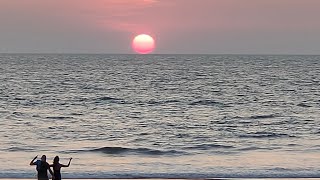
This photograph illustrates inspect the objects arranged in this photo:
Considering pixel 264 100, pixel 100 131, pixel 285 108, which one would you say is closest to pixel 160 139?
pixel 100 131

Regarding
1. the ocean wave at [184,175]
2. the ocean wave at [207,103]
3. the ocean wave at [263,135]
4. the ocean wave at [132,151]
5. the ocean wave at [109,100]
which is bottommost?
the ocean wave at [184,175]

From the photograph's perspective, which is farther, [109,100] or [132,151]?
[109,100]

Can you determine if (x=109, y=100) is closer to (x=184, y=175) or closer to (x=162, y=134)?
(x=162, y=134)

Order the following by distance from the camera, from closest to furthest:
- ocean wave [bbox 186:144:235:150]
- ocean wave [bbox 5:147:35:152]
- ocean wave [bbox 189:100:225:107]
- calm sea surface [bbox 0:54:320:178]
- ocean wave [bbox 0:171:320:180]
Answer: ocean wave [bbox 0:171:320:180] → calm sea surface [bbox 0:54:320:178] → ocean wave [bbox 5:147:35:152] → ocean wave [bbox 186:144:235:150] → ocean wave [bbox 189:100:225:107]

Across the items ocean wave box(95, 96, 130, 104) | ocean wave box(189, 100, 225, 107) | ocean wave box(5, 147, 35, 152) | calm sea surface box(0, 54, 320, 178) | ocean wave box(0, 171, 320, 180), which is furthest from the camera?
ocean wave box(95, 96, 130, 104)

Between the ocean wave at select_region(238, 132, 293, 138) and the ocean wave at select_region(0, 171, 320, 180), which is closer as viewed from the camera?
the ocean wave at select_region(0, 171, 320, 180)

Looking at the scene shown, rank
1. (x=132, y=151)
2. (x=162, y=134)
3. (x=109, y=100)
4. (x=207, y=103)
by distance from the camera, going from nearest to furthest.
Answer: (x=132, y=151)
(x=162, y=134)
(x=207, y=103)
(x=109, y=100)

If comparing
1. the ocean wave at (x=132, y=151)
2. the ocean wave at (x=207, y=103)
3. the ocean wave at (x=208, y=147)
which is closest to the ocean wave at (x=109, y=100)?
the ocean wave at (x=207, y=103)

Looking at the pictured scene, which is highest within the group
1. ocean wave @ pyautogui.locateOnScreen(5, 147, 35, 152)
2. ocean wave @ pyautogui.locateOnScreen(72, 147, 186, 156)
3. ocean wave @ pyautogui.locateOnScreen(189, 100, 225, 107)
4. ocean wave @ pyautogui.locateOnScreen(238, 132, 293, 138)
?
ocean wave @ pyautogui.locateOnScreen(189, 100, 225, 107)

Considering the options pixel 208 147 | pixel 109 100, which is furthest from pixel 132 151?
pixel 109 100

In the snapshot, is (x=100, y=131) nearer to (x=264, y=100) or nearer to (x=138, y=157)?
(x=138, y=157)

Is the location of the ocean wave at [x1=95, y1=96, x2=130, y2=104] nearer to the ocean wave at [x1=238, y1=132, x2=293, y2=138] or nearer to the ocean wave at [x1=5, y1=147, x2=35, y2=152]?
the ocean wave at [x1=238, y1=132, x2=293, y2=138]

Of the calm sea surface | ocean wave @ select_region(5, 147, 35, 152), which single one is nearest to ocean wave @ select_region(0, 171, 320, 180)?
the calm sea surface

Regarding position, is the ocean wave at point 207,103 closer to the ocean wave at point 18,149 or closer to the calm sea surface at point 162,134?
the calm sea surface at point 162,134
